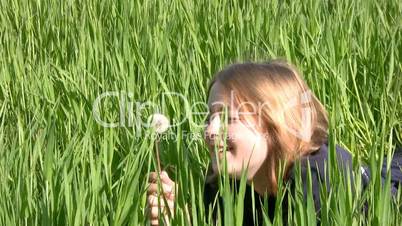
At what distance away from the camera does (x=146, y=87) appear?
2082mm

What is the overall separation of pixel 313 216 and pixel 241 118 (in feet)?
1.13

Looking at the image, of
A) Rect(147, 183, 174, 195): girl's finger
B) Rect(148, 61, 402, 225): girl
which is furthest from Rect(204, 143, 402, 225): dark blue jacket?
Rect(147, 183, 174, 195): girl's finger

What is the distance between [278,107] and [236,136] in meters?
0.10

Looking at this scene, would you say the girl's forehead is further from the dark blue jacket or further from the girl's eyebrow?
the dark blue jacket

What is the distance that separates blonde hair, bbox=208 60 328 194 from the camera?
152 cm

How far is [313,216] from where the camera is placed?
1.19 metres

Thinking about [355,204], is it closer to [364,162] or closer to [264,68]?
[264,68]

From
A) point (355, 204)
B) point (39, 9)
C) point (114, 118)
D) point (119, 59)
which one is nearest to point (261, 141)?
point (355, 204)

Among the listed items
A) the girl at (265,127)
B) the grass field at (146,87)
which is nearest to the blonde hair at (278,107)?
the girl at (265,127)

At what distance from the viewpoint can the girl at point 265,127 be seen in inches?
58.0

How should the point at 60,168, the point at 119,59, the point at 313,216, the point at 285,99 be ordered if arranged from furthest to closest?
the point at 119,59 → the point at 285,99 → the point at 60,168 → the point at 313,216

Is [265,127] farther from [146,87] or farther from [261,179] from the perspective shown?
[146,87]

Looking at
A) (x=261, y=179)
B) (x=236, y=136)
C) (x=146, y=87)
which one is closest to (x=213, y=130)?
(x=236, y=136)

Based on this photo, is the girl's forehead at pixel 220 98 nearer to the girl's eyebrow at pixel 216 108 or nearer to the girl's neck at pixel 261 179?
the girl's eyebrow at pixel 216 108
